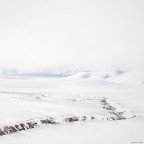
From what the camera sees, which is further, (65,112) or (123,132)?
(65,112)

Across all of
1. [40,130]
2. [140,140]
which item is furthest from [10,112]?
[140,140]

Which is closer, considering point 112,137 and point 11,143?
point 11,143

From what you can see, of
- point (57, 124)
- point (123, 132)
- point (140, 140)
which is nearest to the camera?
point (140, 140)

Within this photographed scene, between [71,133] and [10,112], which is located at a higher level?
[10,112]

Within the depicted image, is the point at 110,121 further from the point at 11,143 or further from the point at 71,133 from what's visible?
the point at 11,143

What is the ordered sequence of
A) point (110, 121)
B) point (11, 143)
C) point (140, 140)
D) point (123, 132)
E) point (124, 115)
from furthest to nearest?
point (124, 115), point (110, 121), point (123, 132), point (140, 140), point (11, 143)

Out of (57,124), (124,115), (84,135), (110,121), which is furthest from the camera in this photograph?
(124,115)

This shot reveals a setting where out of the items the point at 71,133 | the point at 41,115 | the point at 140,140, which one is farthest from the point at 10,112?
the point at 140,140

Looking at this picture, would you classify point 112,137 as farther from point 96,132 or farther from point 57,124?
point 57,124

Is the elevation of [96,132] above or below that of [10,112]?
below
